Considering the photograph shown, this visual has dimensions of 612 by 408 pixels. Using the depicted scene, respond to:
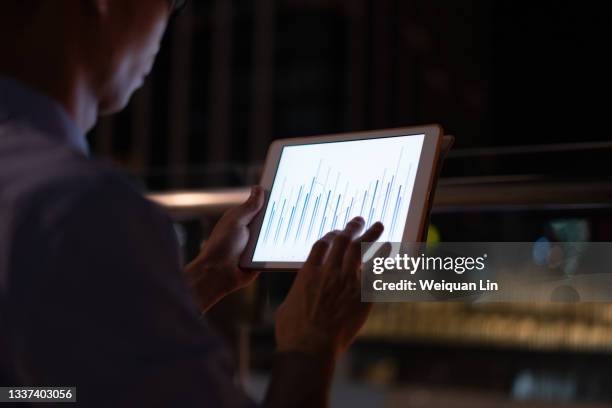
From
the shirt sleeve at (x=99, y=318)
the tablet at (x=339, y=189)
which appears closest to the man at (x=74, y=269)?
the shirt sleeve at (x=99, y=318)

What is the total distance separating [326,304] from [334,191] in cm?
29

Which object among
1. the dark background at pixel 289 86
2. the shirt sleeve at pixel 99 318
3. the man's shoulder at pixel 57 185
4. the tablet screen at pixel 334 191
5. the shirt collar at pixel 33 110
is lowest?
the shirt sleeve at pixel 99 318

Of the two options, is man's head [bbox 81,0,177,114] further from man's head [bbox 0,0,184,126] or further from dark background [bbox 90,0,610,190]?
dark background [bbox 90,0,610,190]

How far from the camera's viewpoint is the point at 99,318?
460 millimetres

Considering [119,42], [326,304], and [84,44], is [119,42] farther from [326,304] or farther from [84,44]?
[326,304]

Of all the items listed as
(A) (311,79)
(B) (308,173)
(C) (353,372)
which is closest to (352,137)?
(B) (308,173)

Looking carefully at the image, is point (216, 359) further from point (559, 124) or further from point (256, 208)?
point (559, 124)

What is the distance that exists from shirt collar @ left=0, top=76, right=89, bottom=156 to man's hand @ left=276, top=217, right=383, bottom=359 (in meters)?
0.25

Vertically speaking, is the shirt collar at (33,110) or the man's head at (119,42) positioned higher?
the man's head at (119,42)

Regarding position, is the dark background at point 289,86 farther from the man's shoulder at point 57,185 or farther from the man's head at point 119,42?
the man's shoulder at point 57,185

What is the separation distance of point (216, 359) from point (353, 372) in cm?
722

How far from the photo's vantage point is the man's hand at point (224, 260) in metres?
0.93

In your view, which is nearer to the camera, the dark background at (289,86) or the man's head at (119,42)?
the man's head at (119,42)

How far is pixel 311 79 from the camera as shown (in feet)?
73.5
